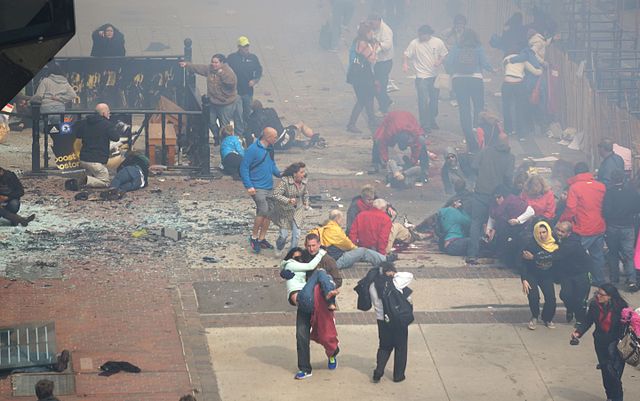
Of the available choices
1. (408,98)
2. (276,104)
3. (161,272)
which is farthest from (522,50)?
(161,272)

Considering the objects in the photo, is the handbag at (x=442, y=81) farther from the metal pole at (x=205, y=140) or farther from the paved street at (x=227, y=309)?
the metal pole at (x=205, y=140)

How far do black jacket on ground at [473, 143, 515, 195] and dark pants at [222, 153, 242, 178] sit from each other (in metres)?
3.90

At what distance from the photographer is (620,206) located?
51.8 ft


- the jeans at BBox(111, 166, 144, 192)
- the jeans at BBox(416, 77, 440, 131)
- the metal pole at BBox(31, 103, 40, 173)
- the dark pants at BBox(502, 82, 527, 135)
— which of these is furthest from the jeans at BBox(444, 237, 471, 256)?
the jeans at BBox(416, 77, 440, 131)

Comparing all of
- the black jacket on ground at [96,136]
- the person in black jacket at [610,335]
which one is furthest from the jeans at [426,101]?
the person in black jacket at [610,335]

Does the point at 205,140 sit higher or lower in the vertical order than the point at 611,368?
higher

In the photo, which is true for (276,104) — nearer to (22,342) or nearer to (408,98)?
(408,98)

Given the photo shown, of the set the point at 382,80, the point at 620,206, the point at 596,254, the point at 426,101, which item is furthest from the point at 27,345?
the point at 382,80

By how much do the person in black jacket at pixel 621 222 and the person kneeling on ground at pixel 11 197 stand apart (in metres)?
7.70

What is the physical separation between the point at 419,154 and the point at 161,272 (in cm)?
621

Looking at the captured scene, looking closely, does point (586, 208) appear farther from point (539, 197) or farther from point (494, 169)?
point (494, 169)

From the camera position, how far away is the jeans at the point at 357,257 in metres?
15.8

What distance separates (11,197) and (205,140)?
3823 mm

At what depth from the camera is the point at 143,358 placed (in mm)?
12914
